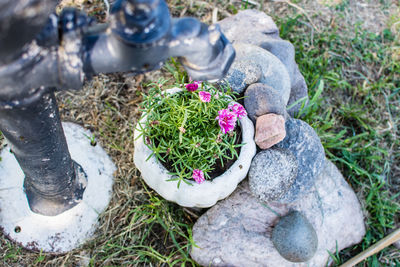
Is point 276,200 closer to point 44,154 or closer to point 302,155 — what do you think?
point 302,155

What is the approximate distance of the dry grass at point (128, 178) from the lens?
1.96 metres

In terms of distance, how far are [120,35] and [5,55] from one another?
0.26 metres

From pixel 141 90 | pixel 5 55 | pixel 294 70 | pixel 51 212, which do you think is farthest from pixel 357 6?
pixel 5 55

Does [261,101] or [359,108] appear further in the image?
[359,108]

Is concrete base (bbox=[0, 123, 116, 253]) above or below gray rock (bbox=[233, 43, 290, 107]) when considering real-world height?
below

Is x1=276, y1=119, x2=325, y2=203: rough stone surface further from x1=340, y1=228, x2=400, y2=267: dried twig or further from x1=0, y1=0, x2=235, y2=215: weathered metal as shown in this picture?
x1=0, y1=0, x2=235, y2=215: weathered metal

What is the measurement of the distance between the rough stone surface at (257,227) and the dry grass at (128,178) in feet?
0.46

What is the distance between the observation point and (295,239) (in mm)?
1849

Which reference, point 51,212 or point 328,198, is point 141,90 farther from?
point 328,198

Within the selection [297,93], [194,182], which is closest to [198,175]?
[194,182]

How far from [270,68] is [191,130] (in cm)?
62

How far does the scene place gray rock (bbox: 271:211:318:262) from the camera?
1850mm

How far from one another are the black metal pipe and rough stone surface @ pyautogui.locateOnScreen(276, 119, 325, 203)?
1022 mm

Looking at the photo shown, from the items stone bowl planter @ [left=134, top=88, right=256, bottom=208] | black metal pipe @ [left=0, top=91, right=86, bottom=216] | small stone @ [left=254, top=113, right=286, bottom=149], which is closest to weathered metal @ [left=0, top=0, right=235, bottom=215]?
black metal pipe @ [left=0, top=91, right=86, bottom=216]
